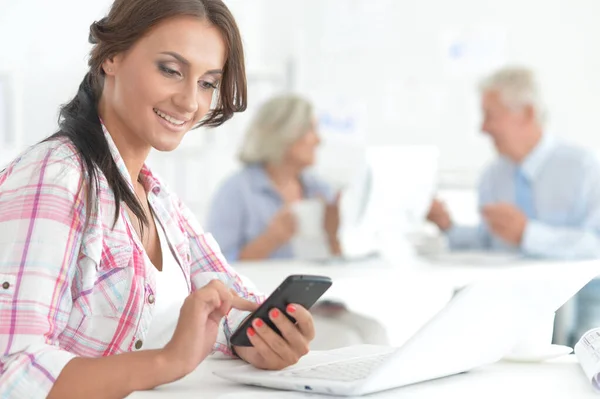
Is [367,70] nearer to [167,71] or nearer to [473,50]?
[473,50]

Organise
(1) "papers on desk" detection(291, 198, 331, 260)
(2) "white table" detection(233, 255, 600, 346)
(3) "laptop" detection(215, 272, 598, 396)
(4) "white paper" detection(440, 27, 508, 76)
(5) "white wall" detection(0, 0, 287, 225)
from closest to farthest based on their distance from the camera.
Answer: (3) "laptop" detection(215, 272, 598, 396), (2) "white table" detection(233, 255, 600, 346), (1) "papers on desk" detection(291, 198, 331, 260), (5) "white wall" detection(0, 0, 287, 225), (4) "white paper" detection(440, 27, 508, 76)

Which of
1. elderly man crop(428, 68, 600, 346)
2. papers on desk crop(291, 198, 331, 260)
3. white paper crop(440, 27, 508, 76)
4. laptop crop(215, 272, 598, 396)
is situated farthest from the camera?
white paper crop(440, 27, 508, 76)

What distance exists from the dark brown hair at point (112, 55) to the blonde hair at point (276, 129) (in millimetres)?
2244

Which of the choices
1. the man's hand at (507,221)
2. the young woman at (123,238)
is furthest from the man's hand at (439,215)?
the young woman at (123,238)

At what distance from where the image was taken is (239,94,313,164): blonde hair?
3607mm

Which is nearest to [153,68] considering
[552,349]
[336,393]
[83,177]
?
[83,177]


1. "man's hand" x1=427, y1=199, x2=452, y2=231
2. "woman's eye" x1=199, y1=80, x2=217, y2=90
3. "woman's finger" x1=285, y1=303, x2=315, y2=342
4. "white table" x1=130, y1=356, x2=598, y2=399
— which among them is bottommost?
"man's hand" x1=427, y1=199, x2=452, y2=231

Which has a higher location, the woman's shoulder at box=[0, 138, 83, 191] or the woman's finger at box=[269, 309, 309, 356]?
the woman's shoulder at box=[0, 138, 83, 191]

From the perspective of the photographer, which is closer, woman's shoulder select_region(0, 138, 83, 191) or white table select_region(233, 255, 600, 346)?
woman's shoulder select_region(0, 138, 83, 191)

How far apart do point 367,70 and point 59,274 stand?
386cm

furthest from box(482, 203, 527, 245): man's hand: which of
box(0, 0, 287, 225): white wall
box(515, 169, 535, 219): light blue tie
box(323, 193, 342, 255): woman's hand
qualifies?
box(0, 0, 287, 225): white wall

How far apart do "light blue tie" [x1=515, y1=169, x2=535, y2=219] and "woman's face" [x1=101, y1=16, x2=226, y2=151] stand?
2690mm

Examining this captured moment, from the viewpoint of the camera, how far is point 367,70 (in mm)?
4797

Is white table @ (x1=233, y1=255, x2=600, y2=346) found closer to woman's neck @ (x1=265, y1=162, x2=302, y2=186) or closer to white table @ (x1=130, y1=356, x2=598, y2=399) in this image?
woman's neck @ (x1=265, y1=162, x2=302, y2=186)
